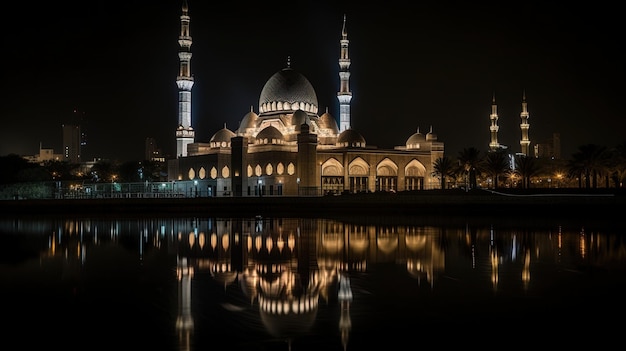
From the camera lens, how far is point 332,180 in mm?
39156

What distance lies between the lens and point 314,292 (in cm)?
837

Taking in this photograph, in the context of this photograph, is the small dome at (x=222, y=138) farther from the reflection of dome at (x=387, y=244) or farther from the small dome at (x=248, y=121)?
the reflection of dome at (x=387, y=244)

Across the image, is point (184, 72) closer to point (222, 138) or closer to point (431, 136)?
point (222, 138)

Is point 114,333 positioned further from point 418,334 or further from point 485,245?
point 485,245

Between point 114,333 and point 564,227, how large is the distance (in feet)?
52.0

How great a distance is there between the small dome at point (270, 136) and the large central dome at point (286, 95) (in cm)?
398

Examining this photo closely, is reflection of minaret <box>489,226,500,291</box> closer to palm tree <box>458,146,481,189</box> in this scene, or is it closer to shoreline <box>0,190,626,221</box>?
shoreline <box>0,190,626,221</box>

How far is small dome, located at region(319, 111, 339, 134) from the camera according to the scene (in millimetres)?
44031

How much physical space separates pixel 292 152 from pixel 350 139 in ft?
15.9

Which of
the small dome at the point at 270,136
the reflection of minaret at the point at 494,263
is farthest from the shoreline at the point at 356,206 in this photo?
the reflection of minaret at the point at 494,263

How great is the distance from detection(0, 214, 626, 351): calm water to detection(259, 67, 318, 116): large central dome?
28.5 metres

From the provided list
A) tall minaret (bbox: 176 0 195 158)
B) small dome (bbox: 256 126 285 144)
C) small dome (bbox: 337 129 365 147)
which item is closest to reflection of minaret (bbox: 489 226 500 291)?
small dome (bbox: 256 126 285 144)

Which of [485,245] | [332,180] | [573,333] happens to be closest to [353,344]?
[573,333]

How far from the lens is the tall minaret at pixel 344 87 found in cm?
4428
